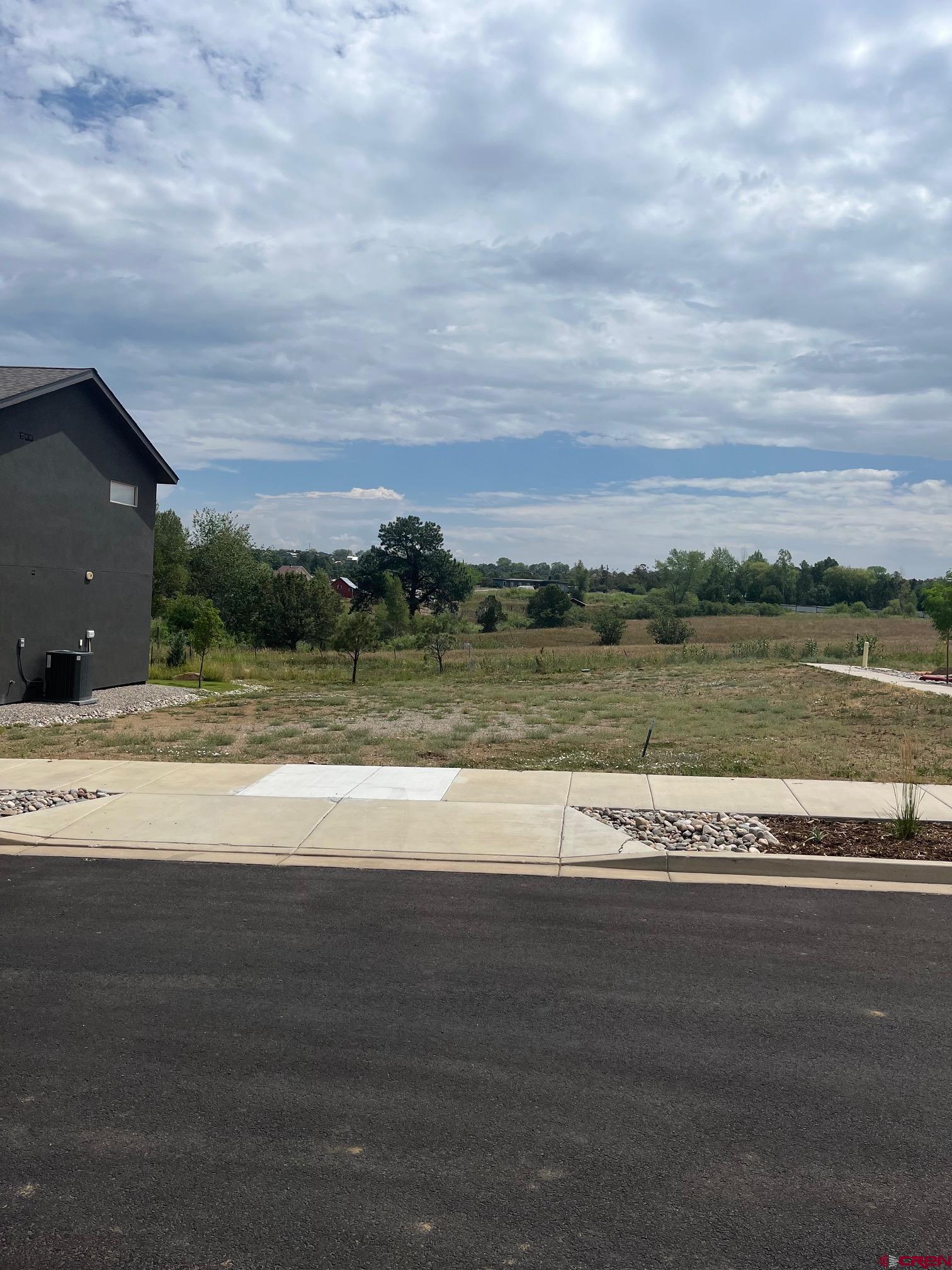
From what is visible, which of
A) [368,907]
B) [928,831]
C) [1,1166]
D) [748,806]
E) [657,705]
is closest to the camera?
[1,1166]

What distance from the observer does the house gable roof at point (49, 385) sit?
18500 millimetres

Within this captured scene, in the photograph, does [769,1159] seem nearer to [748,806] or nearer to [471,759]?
[748,806]

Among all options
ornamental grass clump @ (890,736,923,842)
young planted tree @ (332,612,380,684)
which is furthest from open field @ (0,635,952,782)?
young planted tree @ (332,612,380,684)

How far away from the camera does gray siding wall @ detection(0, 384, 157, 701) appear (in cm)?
1898

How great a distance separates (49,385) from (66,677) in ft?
19.2

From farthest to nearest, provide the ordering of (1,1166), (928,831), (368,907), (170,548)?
(170,548)
(928,831)
(368,907)
(1,1166)

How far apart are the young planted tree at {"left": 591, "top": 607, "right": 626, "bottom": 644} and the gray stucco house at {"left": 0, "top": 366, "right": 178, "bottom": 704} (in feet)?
129

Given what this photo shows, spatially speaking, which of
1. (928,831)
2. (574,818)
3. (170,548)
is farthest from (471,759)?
(170,548)

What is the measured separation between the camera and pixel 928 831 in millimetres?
9305

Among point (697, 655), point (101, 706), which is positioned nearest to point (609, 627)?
point (697, 655)

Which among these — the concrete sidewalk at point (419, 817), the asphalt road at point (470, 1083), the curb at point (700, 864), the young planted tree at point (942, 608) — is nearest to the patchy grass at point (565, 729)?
the concrete sidewalk at point (419, 817)

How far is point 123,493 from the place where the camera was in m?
23.0

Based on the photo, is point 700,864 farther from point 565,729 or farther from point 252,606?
point 252,606

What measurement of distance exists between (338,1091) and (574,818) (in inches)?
217
